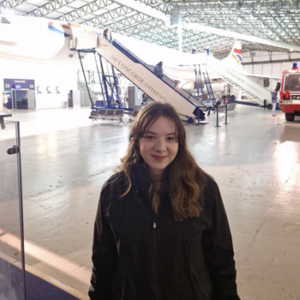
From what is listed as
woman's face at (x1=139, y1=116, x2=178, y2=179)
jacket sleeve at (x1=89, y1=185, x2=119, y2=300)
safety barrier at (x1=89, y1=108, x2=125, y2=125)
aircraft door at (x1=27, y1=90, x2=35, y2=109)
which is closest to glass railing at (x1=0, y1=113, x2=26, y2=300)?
jacket sleeve at (x1=89, y1=185, x2=119, y2=300)

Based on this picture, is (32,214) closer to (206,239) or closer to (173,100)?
(206,239)

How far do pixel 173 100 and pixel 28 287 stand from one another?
1010cm

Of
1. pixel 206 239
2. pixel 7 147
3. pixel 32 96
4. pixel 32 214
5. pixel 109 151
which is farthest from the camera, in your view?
pixel 32 96

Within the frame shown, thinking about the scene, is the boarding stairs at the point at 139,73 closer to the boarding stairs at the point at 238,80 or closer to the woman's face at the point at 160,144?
the boarding stairs at the point at 238,80

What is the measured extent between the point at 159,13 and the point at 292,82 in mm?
13633

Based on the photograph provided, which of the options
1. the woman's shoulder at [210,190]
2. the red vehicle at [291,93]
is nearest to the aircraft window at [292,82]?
the red vehicle at [291,93]

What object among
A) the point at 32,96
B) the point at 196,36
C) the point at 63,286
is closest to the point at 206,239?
the point at 63,286

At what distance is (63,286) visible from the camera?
2.11 meters

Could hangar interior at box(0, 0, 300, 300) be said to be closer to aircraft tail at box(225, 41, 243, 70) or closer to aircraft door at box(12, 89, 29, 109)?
aircraft door at box(12, 89, 29, 109)

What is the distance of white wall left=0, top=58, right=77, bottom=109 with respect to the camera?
72.6 feet

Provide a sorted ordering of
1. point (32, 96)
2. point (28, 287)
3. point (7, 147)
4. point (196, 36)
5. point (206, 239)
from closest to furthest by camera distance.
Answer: point (206, 239)
point (7, 147)
point (28, 287)
point (32, 96)
point (196, 36)

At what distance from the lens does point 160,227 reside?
3.95 feet

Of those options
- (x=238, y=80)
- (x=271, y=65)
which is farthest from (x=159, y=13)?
(x=271, y=65)

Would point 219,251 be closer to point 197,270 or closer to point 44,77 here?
point 197,270
